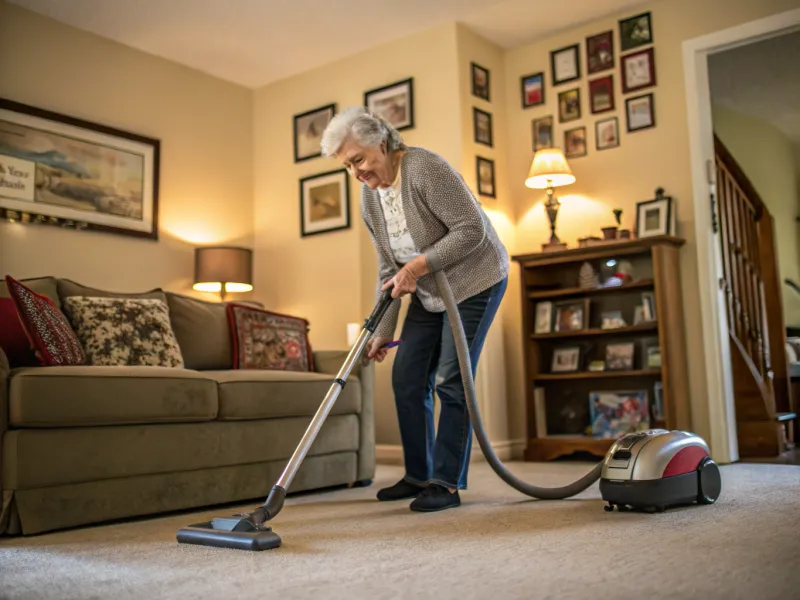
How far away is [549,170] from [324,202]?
4.68 feet

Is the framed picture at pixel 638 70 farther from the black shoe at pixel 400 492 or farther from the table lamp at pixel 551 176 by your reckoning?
the black shoe at pixel 400 492

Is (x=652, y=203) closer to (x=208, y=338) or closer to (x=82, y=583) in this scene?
(x=208, y=338)

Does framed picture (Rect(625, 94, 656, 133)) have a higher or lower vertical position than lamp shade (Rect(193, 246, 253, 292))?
higher

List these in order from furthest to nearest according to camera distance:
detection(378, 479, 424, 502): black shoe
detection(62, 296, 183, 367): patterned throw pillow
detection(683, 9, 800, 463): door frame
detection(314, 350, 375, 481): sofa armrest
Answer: detection(683, 9, 800, 463): door frame < detection(314, 350, 375, 481): sofa armrest < detection(62, 296, 183, 367): patterned throw pillow < detection(378, 479, 424, 502): black shoe

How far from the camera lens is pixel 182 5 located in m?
4.12

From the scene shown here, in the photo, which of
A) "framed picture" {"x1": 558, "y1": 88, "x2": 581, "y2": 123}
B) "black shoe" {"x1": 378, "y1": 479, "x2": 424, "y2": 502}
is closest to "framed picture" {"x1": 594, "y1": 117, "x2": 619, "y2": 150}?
"framed picture" {"x1": 558, "y1": 88, "x2": 581, "y2": 123}

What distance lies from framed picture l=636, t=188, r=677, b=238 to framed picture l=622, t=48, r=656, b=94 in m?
0.60

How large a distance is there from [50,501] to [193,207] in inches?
118

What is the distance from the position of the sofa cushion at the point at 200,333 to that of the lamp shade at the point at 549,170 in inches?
72.5

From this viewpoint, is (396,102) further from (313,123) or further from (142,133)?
(142,133)

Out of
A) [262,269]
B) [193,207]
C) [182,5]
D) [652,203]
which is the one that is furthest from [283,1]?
[652,203]

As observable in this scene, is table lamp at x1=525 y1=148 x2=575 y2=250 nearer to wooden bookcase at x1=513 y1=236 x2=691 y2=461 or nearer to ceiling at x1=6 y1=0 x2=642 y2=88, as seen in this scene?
wooden bookcase at x1=513 y1=236 x2=691 y2=461

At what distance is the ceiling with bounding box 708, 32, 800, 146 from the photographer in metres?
4.96

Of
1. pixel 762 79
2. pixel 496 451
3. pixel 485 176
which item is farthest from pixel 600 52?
pixel 496 451
